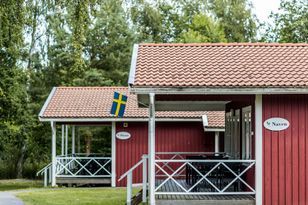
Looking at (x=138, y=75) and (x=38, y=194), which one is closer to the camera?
(x=138, y=75)

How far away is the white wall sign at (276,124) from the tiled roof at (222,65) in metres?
0.82

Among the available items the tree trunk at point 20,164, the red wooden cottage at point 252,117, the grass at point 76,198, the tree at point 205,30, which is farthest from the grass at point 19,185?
the tree at point 205,30

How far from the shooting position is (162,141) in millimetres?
21812

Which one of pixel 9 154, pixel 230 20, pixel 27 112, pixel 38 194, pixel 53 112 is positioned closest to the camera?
pixel 38 194

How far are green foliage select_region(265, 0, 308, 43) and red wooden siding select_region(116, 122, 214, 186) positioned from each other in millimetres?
12075

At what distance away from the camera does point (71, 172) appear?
71.6 feet

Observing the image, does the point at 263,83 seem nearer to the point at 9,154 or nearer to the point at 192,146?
the point at 192,146

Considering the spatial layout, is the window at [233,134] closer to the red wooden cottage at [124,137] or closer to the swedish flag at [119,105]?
the red wooden cottage at [124,137]

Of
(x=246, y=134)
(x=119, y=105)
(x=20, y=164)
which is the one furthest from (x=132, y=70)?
(x=20, y=164)

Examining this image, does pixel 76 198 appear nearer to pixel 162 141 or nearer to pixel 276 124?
pixel 162 141

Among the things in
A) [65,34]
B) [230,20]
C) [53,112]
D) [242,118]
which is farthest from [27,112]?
[230,20]

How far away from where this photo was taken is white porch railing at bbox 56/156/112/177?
2138 centimetres

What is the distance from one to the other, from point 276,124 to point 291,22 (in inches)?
879

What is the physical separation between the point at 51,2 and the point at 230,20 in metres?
30.1
